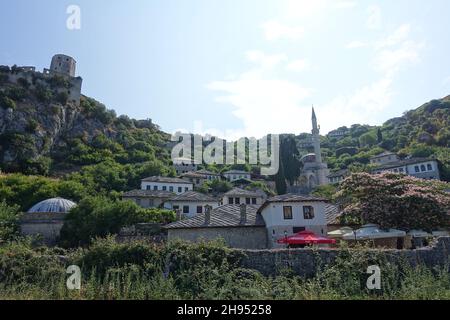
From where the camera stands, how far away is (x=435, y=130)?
91062 millimetres

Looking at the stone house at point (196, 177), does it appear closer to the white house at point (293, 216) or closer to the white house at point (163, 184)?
the white house at point (163, 184)

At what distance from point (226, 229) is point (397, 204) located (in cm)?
1218

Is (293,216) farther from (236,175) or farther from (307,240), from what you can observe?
(236,175)

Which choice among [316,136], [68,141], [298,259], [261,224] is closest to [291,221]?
[261,224]

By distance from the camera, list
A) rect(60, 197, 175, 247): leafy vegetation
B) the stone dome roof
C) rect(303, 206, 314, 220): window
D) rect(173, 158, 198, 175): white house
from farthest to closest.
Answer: rect(173, 158, 198, 175): white house < the stone dome roof < rect(60, 197, 175, 247): leafy vegetation < rect(303, 206, 314, 220): window

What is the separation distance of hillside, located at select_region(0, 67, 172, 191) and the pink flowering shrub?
134ft

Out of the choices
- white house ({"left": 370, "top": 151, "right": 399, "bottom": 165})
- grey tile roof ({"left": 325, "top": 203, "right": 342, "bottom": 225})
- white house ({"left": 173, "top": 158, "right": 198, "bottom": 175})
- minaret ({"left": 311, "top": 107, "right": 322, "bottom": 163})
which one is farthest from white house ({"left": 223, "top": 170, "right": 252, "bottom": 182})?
grey tile roof ({"left": 325, "top": 203, "right": 342, "bottom": 225})

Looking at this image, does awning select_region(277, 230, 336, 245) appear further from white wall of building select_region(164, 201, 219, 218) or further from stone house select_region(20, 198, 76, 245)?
stone house select_region(20, 198, 76, 245)

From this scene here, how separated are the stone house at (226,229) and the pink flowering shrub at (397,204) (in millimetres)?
7175

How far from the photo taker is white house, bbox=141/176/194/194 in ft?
180

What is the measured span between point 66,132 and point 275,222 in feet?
214

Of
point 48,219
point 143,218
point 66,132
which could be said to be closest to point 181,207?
point 143,218
